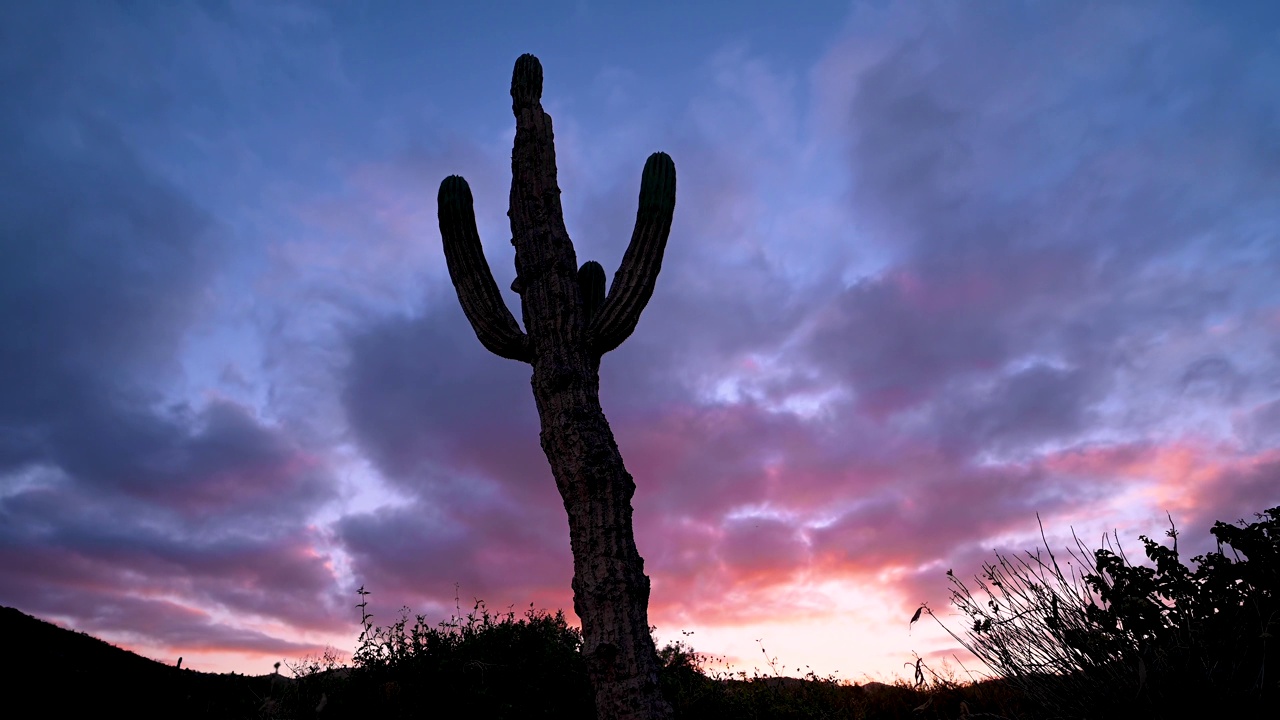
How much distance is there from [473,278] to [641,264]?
1.63 m

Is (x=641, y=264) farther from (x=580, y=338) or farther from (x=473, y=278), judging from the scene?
(x=473, y=278)

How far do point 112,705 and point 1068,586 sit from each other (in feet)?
31.1

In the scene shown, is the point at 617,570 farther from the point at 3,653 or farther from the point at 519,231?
the point at 3,653

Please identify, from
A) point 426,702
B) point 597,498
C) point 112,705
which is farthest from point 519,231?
point 112,705

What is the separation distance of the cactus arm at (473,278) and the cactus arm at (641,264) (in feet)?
2.44

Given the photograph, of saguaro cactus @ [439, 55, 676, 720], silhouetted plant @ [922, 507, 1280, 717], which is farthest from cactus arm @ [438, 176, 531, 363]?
silhouetted plant @ [922, 507, 1280, 717]

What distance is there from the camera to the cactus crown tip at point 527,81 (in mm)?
8031

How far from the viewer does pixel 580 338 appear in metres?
6.92

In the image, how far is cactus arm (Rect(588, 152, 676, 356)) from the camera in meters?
6.97

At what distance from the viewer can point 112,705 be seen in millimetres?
8492

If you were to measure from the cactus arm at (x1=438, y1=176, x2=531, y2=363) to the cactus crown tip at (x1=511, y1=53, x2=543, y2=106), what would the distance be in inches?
42.9

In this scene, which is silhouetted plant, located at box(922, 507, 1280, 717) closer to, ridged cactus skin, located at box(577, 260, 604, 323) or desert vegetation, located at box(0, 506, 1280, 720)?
desert vegetation, located at box(0, 506, 1280, 720)

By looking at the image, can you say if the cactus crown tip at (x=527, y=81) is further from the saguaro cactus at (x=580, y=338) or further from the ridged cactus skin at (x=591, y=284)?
the ridged cactus skin at (x=591, y=284)

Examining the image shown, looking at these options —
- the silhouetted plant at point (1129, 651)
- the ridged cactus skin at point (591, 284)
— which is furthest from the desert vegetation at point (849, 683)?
→ the ridged cactus skin at point (591, 284)
